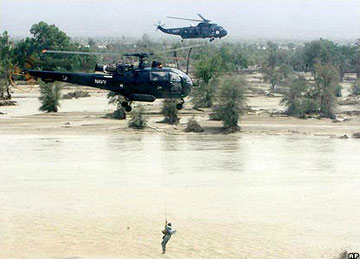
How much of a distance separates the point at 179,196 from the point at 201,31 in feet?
24.5

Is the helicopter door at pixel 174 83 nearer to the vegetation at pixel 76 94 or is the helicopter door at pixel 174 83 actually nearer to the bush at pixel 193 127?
the bush at pixel 193 127

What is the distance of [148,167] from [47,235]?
1129 centimetres

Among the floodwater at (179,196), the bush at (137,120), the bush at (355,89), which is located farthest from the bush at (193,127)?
the bush at (355,89)

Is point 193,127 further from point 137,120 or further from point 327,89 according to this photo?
point 327,89

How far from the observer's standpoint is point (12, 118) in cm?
5275

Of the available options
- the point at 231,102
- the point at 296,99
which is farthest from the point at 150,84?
the point at 296,99

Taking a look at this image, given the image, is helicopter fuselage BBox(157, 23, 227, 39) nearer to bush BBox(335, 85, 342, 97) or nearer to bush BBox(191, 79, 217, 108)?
bush BBox(191, 79, 217, 108)

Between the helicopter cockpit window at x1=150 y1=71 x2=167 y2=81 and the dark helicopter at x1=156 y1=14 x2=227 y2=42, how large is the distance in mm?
6760

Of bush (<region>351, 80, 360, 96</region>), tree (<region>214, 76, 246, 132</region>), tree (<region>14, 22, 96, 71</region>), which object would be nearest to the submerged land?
tree (<region>214, 76, 246, 132</region>)

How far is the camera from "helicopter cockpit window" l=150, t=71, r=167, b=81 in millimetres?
26812

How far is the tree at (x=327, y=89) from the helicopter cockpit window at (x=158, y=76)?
30.1 m

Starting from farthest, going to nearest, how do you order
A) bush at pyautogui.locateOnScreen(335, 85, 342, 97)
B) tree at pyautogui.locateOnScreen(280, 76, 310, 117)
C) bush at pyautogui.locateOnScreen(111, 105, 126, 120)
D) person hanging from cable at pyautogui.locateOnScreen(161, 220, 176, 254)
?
bush at pyautogui.locateOnScreen(335, 85, 342, 97), tree at pyautogui.locateOnScreen(280, 76, 310, 117), bush at pyautogui.locateOnScreen(111, 105, 126, 120), person hanging from cable at pyautogui.locateOnScreen(161, 220, 176, 254)

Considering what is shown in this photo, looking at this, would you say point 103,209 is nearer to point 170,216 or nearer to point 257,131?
point 170,216

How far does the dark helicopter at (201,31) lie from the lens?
111ft
